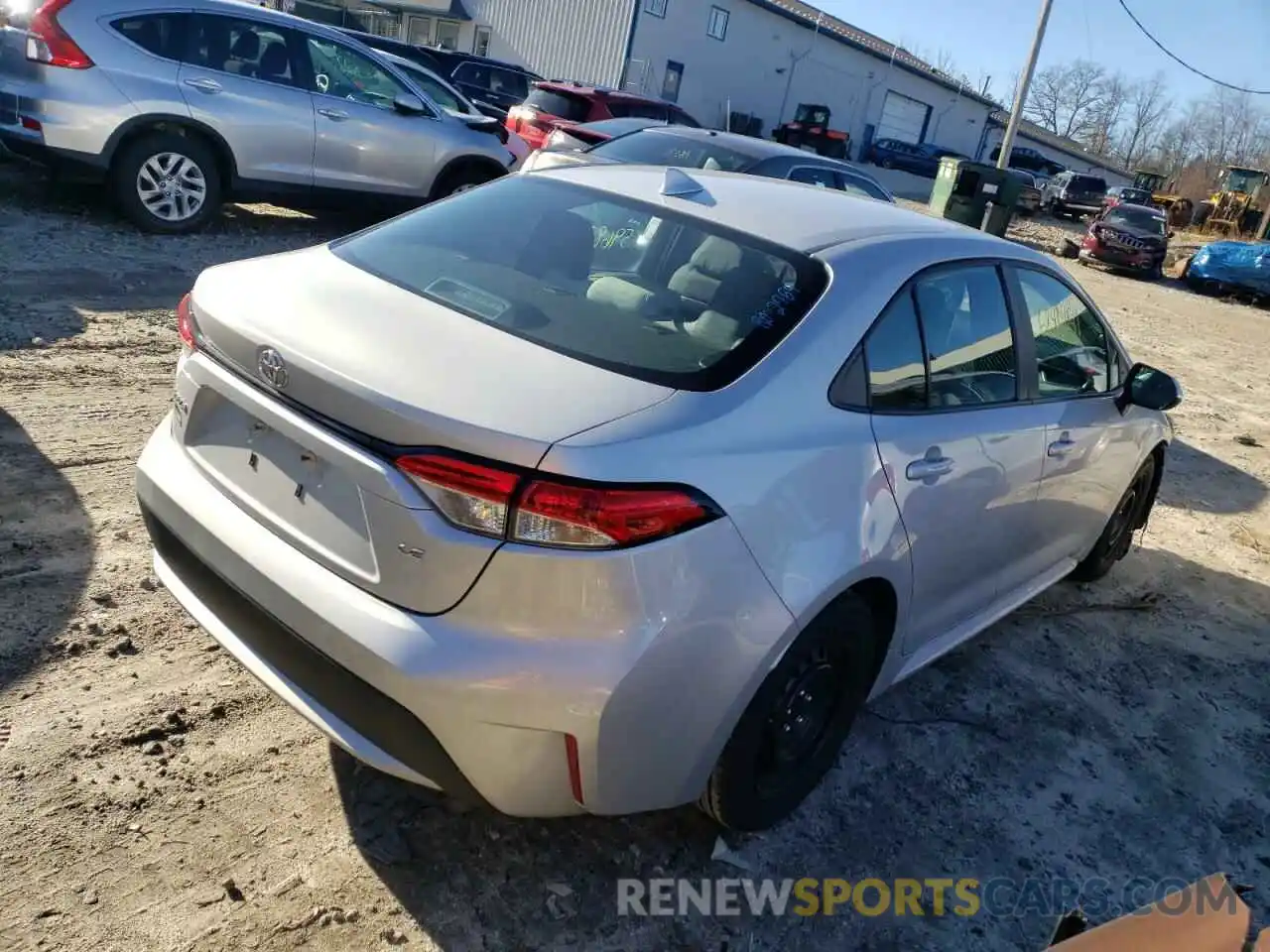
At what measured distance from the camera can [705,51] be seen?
32.8m

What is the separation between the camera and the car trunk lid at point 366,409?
201 centimetres

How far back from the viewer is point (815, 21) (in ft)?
119

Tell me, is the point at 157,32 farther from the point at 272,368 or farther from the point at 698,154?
the point at 272,368

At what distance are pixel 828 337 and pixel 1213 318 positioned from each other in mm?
17679

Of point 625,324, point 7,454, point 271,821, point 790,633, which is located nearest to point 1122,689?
point 790,633

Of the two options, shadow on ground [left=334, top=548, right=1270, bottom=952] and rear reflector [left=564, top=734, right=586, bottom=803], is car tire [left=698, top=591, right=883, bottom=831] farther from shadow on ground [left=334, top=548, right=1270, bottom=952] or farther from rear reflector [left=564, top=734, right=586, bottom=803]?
rear reflector [left=564, top=734, right=586, bottom=803]

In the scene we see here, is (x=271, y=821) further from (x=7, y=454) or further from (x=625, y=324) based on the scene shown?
(x=7, y=454)

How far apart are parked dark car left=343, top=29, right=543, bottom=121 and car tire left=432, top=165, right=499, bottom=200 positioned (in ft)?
30.0

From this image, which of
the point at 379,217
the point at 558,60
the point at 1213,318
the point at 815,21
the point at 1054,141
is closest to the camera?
the point at 379,217

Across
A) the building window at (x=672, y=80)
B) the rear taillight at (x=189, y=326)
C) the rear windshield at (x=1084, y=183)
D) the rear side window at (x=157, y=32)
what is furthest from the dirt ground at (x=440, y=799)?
the rear windshield at (x=1084, y=183)

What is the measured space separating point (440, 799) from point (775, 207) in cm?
197

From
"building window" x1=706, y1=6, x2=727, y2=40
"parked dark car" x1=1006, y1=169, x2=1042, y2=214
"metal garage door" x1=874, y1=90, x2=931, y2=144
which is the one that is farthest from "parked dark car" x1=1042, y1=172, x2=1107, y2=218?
"building window" x1=706, y1=6, x2=727, y2=40

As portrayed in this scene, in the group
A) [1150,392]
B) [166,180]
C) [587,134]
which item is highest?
[587,134]

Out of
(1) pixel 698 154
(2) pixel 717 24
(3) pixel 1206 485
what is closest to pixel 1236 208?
(2) pixel 717 24
